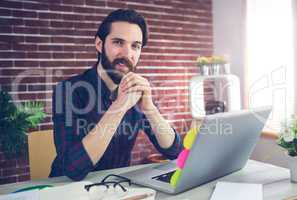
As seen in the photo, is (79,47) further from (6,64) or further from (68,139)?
(68,139)

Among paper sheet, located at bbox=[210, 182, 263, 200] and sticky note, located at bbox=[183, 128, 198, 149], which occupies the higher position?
sticky note, located at bbox=[183, 128, 198, 149]

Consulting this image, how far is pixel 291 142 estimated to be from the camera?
4.71ft

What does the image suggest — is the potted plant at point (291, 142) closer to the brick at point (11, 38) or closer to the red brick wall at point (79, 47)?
the red brick wall at point (79, 47)

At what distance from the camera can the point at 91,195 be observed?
4.09 ft

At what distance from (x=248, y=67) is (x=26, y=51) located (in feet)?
6.41

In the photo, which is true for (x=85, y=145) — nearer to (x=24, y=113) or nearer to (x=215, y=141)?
(x=24, y=113)

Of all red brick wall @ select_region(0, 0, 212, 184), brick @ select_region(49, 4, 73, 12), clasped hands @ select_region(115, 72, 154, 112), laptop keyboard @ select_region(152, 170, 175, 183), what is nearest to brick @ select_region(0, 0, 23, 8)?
red brick wall @ select_region(0, 0, 212, 184)

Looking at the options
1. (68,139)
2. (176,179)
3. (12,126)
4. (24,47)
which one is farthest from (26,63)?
(176,179)

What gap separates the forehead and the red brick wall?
1.31 ft

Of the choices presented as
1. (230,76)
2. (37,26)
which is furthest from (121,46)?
(230,76)

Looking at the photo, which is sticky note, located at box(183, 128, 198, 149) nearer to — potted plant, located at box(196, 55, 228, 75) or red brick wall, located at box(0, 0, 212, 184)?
red brick wall, located at box(0, 0, 212, 184)

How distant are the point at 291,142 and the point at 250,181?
236mm

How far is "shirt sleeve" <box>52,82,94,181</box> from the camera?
5.19 feet

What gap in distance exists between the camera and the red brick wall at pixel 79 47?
8.39 feet
